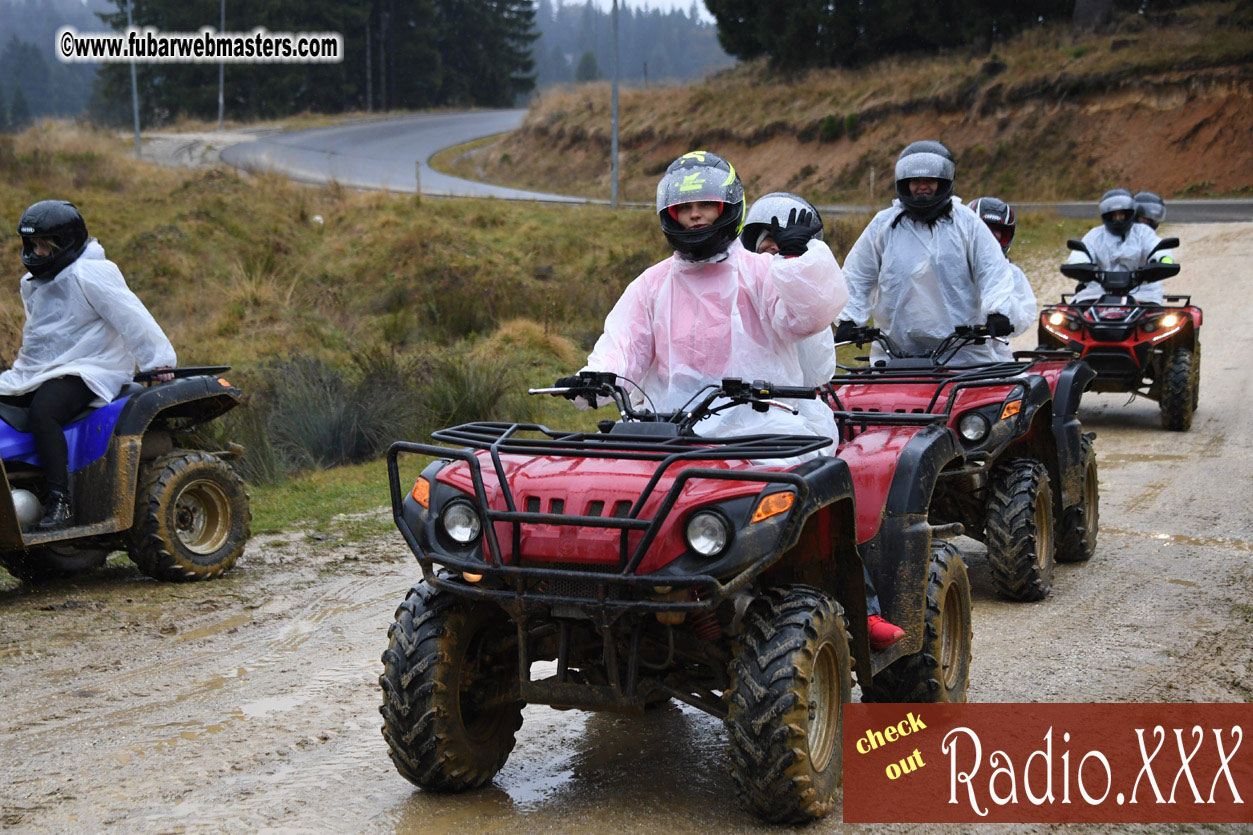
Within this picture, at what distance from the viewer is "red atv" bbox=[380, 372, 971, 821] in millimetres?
3787

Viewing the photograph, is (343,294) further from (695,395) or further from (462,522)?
(462,522)

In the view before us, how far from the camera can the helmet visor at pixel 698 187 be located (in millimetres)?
4871

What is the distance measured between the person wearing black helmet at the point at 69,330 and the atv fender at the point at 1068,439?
213 inches

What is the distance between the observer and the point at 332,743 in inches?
193

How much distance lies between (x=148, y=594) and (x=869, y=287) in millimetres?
4848

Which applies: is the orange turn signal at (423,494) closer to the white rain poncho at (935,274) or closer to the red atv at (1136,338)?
the white rain poncho at (935,274)

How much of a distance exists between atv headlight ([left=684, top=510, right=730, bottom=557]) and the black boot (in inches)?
195

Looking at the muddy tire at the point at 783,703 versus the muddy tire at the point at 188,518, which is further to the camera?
the muddy tire at the point at 188,518

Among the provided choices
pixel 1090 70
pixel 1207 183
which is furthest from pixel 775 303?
pixel 1090 70

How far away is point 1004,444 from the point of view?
6836 millimetres

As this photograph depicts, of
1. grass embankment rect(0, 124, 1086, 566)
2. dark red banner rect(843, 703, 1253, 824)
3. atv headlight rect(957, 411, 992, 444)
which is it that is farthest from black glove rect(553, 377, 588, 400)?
grass embankment rect(0, 124, 1086, 566)

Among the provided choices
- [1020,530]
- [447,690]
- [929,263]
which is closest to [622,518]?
[447,690]

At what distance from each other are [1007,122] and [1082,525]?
3220cm

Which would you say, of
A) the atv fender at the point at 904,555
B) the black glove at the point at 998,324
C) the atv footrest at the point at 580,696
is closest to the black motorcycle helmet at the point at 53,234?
the atv footrest at the point at 580,696
